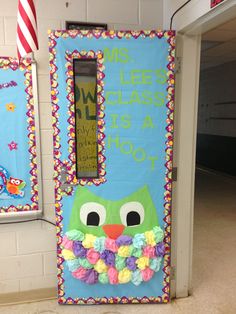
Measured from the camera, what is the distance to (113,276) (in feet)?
7.40

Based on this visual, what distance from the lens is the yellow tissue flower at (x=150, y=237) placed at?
225 centimetres

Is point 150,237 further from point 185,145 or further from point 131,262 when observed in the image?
point 185,145

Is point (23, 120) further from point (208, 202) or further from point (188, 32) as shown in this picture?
point (208, 202)

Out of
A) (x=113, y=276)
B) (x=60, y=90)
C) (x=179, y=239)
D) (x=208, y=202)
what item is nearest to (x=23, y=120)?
(x=60, y=90)

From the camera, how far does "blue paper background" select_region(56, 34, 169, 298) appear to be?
206cm

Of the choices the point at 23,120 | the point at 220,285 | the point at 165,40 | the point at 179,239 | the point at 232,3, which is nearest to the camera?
the point at 232,3

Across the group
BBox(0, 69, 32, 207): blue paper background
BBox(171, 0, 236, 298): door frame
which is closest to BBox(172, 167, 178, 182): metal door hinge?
BBox(171, 0, 236, 298): door frame

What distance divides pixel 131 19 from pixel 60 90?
0.79 metres

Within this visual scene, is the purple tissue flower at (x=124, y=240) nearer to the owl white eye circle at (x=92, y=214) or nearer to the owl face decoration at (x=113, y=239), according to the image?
the owl face decoration at (x=113, y=239)

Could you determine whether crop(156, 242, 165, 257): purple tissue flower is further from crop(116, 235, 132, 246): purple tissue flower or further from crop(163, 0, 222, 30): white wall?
crop(163, 0, 222, 30): white wall

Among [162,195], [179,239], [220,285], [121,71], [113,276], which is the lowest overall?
[220,285]

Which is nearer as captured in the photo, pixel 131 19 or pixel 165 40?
pixel 165 40

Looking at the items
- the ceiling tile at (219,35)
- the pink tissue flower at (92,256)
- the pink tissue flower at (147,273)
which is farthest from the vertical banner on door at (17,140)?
the ceiling tile at (219,35)

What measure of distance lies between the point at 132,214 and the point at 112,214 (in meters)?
0.15
